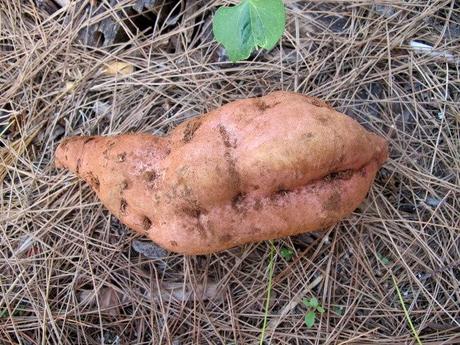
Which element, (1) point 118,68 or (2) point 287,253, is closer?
(2) point 287,253

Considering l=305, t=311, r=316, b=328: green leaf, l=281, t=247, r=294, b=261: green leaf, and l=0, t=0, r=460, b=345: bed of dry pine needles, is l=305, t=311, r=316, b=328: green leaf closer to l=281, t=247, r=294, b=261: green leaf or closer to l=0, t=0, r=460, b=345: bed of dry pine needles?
l=0, t=0, r=460, b=345: bed of dry pine needles

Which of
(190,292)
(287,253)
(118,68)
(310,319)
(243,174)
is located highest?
(118,68)

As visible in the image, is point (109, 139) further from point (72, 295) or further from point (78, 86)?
point (72, 295)

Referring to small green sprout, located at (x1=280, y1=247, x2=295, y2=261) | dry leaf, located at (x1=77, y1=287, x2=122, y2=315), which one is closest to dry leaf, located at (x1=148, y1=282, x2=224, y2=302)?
dry leaf, located at (x1=77, y1=287, x2=122, y2=315)

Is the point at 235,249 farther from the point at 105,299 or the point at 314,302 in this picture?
the point at 105,299

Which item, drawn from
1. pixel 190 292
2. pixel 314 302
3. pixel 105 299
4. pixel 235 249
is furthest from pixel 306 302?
pixel 105 299
